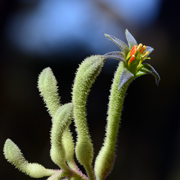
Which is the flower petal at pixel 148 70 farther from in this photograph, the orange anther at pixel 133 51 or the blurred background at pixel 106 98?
the blurred background at pixel 106 98

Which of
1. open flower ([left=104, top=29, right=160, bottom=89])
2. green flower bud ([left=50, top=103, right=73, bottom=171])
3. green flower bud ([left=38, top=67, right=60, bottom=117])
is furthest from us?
green flower bud ([left=38, top=67, right=60, bottom=117])

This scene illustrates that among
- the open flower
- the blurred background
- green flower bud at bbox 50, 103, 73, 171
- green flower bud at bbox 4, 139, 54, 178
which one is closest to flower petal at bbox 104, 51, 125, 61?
the open flower

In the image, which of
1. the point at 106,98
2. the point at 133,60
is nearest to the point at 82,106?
the point at 133,60

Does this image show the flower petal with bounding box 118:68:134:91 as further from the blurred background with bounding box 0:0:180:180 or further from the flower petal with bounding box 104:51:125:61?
the blurred background with bounding box 0:0:180:180

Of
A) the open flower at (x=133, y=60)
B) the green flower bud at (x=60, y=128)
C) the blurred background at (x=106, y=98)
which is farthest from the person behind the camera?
the blurred background at (x=106, y=98)

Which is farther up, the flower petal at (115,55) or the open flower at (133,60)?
the flower petal at (115,55)

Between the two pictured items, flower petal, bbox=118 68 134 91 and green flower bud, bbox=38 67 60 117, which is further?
green flower bud, bbox=38 67 60 117

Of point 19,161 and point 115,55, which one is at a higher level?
point 115,55

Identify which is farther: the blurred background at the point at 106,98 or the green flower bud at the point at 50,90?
the blurred background at the point at 106,98

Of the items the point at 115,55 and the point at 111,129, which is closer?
the point at 115,55

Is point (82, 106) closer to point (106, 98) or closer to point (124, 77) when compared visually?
point (124, 77)

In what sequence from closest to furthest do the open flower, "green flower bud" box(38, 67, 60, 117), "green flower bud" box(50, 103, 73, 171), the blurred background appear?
"green flower bud" box(50, 103, 73, 171) < the open flower < "green flower bud" box(38, 67, 60, 117) < the blurred background

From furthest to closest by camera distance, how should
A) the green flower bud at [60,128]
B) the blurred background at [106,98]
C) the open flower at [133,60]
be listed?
the blurred background at [106,98], the open flower at [133,60], the green flower bud at [60,128]

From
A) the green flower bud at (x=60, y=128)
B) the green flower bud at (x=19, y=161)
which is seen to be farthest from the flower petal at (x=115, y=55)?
the green flower bud at (x=19, y=161)
